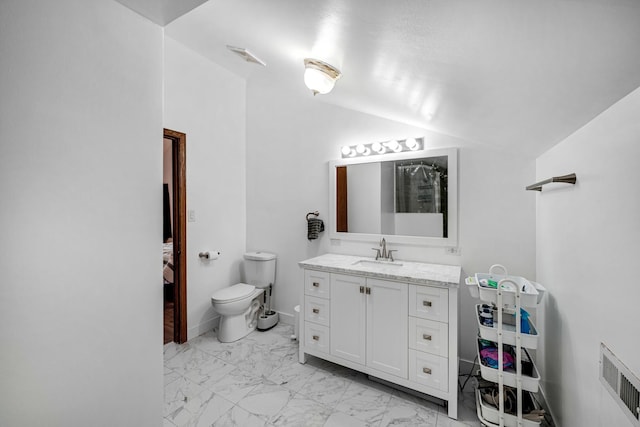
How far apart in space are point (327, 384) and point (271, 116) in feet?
8.94

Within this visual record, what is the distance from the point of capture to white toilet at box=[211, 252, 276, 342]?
103 inches

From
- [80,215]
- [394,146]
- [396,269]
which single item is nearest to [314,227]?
[396,269]

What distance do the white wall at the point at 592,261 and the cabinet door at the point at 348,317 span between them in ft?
3.73

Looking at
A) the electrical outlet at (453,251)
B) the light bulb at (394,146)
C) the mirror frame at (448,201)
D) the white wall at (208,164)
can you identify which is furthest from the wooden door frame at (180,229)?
the electrical outlet at (453,251)

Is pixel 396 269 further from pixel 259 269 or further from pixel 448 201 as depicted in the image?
pixel 259 269

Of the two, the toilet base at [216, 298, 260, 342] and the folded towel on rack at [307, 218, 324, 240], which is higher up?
the folded towel on rack at [307, 218, 324, 240]

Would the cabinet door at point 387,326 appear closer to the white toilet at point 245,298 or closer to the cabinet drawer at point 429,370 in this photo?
the cabinet drawer at point 429,370

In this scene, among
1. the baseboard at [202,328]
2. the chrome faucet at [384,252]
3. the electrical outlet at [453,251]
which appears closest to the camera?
the electrical outlet at [453,251]

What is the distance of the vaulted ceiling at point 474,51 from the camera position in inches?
26.2

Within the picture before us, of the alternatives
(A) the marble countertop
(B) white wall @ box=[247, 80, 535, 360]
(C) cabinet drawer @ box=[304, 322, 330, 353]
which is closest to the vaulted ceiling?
(B) white wall @ box=[247, 80, 535, 360]

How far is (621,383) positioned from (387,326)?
3.90ft

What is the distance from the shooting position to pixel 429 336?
180 centimetres

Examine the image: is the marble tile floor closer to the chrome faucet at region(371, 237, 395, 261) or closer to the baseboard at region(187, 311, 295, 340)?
the baseboard at region(187, 311, 295, 340)

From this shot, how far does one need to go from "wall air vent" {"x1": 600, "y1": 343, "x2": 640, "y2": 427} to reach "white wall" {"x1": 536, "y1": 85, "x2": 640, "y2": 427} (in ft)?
0.12
